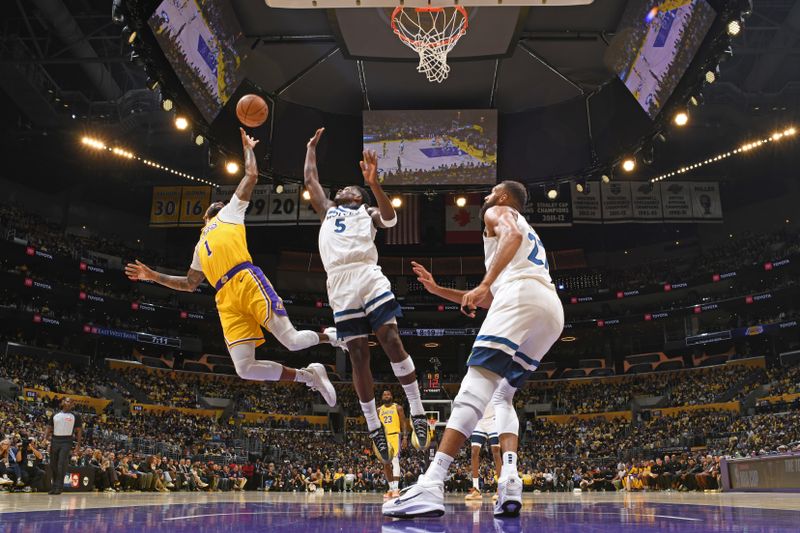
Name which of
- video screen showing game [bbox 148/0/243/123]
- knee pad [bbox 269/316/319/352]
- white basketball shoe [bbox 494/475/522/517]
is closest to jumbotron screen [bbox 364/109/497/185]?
video screen showing game [bbox 148/0/243/123]

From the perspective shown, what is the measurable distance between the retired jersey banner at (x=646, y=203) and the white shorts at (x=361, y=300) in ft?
84.8

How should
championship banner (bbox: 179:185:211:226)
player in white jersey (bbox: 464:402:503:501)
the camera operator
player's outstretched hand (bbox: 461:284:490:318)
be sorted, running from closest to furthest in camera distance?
player's outstretched hand (bbox: 461:284:490:318) → player in white jersey (bbox: 464:402:503:501) → the camera operator → championship banner (bbox: 179:185:211:226)

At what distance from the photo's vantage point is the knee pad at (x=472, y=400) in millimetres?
3480

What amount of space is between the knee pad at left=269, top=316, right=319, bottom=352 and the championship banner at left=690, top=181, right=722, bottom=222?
28.6 metres

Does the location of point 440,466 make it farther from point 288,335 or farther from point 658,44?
point 658,44

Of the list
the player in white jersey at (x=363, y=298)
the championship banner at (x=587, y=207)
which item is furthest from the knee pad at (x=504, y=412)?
the championship banner at (x=587, y=207)

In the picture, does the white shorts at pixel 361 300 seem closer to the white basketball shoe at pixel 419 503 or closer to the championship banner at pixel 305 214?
the white basketball shoe at pixel 419 503

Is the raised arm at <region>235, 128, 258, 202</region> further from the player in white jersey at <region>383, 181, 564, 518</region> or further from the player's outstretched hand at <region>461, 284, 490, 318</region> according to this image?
the player's outstretched hand at <region>461, 284, 490, 318</region>

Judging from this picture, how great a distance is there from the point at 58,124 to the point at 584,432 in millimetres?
28272

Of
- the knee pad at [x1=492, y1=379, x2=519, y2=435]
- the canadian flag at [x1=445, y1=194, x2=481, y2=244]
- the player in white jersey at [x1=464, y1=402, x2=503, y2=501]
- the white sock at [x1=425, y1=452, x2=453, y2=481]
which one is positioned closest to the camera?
the white sock at [x1=425, y1=452, x2=453, y2=481]

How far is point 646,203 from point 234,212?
26568 mm

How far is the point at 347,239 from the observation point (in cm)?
562

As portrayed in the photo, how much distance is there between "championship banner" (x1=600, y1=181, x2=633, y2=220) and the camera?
1137 inches

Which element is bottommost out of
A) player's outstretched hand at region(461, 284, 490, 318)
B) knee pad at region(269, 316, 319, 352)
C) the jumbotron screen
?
player's outstretched hand at region(461, 284, 490, 318)
